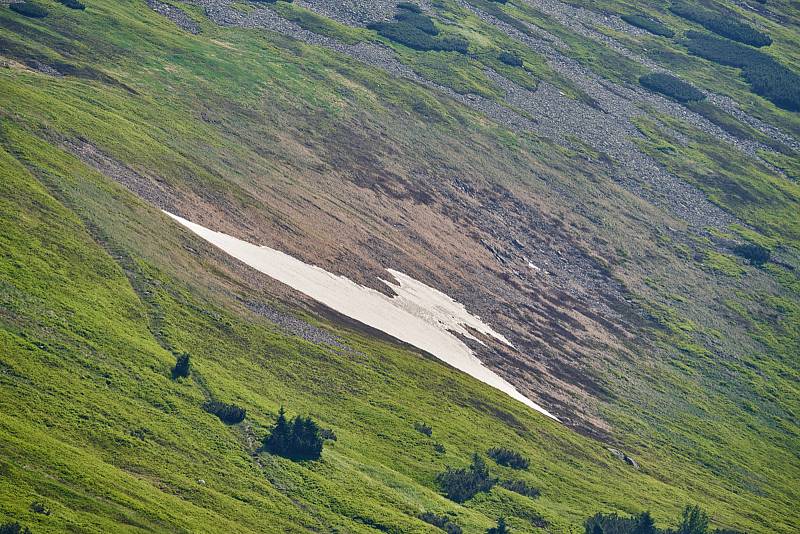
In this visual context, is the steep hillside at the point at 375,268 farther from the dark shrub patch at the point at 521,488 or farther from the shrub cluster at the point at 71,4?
the shrub cluster at the point at 71,4

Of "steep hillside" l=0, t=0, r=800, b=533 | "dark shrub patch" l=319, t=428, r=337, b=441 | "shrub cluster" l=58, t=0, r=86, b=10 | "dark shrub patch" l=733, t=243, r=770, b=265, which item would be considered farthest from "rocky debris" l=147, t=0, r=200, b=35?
"dark shrub patch" l=319, t=428, r=337, b=441

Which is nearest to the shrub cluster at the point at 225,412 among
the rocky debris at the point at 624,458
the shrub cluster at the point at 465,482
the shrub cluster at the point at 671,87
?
the shrub cluster at the point at 465,482

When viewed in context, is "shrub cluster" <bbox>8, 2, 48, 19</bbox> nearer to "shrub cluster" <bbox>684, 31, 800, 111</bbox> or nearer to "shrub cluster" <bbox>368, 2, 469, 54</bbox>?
"shrub cluster" <bbox>368, 2, 469, 54</bbox>

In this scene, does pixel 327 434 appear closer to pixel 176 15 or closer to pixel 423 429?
pixel 423 429

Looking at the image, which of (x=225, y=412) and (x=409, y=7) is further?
(x=409, y=7)

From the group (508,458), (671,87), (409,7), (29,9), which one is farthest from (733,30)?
(508,458)

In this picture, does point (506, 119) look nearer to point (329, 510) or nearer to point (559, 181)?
point (559, 181)
